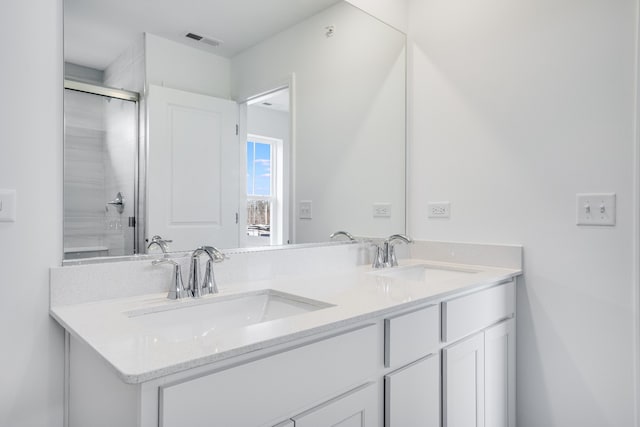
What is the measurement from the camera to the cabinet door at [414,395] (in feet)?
3.75

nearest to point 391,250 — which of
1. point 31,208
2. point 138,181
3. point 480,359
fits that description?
point 480,359

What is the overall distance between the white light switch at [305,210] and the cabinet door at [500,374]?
0.84 m

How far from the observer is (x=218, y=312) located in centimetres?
120

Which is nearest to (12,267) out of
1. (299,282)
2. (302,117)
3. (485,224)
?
(299,282)

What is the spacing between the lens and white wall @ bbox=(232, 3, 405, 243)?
1.66m

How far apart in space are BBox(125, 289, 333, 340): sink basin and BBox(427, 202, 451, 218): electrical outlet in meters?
1.05

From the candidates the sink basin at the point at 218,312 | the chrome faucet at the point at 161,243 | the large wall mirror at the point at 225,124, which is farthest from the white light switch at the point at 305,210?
the chrome faucet at the point at 161,243

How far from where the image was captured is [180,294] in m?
1.18

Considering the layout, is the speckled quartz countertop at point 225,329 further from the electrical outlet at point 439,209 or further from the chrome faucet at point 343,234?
the electrical outlet at point 439,209

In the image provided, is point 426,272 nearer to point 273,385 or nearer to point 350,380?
point 350,380

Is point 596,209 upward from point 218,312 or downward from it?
upward

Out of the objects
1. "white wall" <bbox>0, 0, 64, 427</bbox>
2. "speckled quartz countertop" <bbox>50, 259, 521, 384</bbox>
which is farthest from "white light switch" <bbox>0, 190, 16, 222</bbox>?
"speckled quartz countertop" <bbox>50, 259, 521, 384</bbox>

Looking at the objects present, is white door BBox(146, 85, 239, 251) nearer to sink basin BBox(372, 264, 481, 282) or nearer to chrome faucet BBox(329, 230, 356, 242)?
chrome faucet BBox(329, 230, 356, 242)

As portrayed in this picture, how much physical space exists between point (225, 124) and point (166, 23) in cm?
35
